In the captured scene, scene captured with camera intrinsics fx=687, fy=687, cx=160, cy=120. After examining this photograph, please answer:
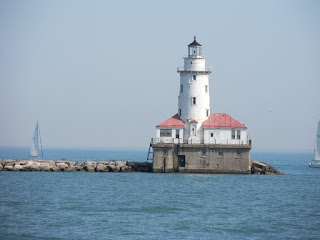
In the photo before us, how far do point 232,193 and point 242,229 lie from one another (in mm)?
15103

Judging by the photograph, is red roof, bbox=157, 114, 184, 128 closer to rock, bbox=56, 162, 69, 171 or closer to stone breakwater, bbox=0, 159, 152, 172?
stone breakwater, bbox=0, 159, 152, 172

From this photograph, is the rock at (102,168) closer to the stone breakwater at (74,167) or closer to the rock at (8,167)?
the stone breakwater at (74,167)

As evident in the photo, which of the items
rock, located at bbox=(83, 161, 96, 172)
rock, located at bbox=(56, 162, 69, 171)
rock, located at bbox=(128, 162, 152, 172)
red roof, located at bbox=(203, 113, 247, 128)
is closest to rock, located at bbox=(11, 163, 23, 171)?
rock, located at bbox=(56, 162, 69, 171)

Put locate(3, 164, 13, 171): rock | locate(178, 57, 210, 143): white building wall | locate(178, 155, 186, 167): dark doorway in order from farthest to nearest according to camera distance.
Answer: locate(3, 164, 13, 171): rock, locate(178, 57, 210, 143): white building wall, locate(178, 155, 186, 167): dark doorway

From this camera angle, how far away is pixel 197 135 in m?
65.9

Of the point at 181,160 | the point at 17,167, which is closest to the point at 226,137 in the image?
the point at 181,160

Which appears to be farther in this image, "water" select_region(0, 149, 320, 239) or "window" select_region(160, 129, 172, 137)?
"window" select_region(160, 129, 172, 137)

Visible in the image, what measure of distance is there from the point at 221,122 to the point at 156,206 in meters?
21.5

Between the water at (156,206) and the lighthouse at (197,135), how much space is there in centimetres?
147

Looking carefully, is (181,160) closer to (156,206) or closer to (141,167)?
(141,167)

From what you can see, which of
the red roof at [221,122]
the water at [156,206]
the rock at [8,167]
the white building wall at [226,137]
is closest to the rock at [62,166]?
the water at [156,206]

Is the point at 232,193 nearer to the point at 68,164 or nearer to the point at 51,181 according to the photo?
the point at 51,181

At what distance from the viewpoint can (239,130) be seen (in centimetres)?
6512

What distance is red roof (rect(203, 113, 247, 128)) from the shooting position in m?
65.3
